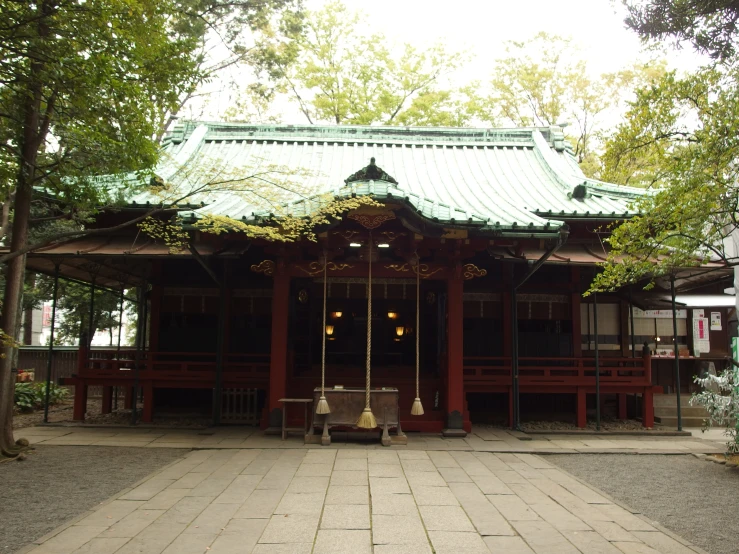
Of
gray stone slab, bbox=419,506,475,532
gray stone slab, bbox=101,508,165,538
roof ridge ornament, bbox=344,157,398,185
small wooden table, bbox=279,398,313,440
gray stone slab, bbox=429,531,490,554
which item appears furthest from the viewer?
small wooden table, bbox=279,398,313,440

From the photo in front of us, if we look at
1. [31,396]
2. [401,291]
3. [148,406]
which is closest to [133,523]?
[148,406]

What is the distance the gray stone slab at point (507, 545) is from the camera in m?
5.10

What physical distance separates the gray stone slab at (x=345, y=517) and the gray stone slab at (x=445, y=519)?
25.1 inches

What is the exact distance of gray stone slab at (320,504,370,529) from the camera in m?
5.71

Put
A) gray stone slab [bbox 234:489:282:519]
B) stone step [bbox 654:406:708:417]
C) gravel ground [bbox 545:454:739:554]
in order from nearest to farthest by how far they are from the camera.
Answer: gravel ground [bbox 545:454:739:554] → gray stone slab [bbox 234:489:282:519] → stone step [bbox 654:406:708:417]

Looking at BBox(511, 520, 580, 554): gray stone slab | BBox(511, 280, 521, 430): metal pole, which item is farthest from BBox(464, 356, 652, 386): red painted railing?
BBox(511, 520, 580, 554): gray stone slab

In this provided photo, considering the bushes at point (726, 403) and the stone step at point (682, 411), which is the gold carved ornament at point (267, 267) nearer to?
the bushes at point (726, 403)

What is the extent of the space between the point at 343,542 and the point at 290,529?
2.09ft

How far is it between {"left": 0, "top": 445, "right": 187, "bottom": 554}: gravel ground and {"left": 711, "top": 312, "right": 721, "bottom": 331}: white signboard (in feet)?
47.6

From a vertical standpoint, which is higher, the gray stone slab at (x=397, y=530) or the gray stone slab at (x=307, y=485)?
the gray stone slab at (x=307, y=485)

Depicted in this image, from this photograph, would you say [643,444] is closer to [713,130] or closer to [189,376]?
[713,130]

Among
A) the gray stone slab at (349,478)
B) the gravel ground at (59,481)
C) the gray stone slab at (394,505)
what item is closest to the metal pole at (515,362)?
the gray stone slab at (349,478)

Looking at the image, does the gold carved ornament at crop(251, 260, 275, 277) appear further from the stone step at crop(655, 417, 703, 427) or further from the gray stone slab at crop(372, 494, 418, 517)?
the stone step at crop(655, 417, 703, 427)

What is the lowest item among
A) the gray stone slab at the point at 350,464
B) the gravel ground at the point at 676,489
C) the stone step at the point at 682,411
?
the gravel ground at the point at 676,489
